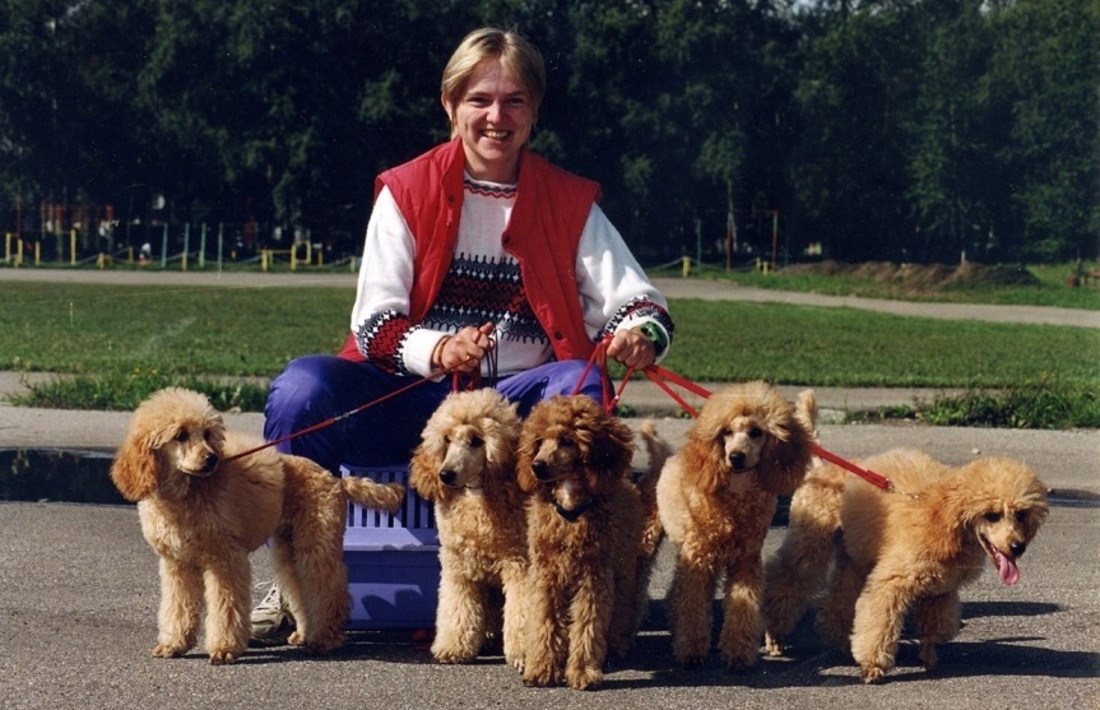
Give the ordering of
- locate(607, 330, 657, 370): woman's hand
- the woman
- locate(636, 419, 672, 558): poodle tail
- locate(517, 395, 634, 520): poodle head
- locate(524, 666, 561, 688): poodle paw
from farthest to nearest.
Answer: the woman → locate(636, 419, 672, 558): poodle tail → locate(607, 330, 657, 370): woman's hand → locate(524, 666, 561, 688): poodle paw → locate(517, 395, 634, 520): poodle head

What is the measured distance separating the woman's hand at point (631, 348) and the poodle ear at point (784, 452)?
54 centimetres

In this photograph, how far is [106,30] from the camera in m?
23.6

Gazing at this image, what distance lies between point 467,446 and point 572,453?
34cm

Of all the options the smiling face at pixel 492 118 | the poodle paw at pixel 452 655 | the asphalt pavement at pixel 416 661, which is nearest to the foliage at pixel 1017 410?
the asphalt pavement at pixel 416 661

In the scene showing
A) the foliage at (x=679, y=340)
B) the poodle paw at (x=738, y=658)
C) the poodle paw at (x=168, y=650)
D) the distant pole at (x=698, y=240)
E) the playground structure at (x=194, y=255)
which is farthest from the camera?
the distant pole at (x=698, y=240)

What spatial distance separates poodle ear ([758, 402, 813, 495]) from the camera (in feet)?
15.1

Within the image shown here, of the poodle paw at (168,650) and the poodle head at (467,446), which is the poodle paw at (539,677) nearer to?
the poodle head at (467,446)

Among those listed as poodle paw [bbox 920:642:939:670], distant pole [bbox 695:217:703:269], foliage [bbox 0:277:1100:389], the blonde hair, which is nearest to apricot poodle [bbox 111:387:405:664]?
the blonde hair

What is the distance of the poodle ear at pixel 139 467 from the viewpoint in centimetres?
459

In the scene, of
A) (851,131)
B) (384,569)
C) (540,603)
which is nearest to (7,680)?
(384,569)

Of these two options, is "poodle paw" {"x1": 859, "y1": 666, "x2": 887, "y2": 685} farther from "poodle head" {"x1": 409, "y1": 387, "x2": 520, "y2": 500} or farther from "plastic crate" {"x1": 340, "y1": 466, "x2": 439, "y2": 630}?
"plastic crate" {"x1": 340, "y1": 466, "x2": 439, "y2": 630}

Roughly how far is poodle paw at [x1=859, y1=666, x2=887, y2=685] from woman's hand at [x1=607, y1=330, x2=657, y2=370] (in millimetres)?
1189

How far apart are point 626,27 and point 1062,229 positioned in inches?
349

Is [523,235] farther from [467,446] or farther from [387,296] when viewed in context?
[467,446]
